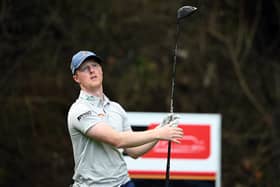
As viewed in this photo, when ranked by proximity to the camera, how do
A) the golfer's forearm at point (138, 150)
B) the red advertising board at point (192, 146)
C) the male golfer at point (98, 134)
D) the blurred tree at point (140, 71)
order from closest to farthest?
the male golfer at point (98, 134) < the golfer's forearm at point (138, 150) < the red advertising board at point (192, 146) < the blurred tree at point (140, 71)

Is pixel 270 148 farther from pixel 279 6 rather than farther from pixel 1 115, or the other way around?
pixel 1 115

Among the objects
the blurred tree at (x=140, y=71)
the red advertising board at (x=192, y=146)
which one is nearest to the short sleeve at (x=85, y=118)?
the red advertising board at (x=192, y=146)

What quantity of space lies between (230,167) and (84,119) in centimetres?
622

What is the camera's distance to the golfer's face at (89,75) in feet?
14.7

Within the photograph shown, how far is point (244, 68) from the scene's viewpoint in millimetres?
10727

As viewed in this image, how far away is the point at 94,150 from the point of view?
14.5 feet

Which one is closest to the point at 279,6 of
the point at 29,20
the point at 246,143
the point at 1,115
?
the point at 246,143

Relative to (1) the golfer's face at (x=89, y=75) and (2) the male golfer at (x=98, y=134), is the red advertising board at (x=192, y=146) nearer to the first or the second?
(2) the male golfer at (x=98, y=134)

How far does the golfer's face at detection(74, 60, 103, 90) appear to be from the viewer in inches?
176

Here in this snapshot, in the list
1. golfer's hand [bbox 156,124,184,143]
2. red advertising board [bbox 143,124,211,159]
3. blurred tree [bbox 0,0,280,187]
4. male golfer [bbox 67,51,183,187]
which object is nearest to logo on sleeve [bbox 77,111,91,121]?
male golfer [bbox 67,51,183,187]

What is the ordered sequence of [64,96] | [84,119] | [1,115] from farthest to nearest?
1. [64,96]
2. [1,115]
3. [84,119]

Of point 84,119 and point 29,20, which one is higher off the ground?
point 29,20

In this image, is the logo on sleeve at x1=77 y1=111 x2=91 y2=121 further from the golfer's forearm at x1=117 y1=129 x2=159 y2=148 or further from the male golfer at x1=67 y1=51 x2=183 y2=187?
the golfer's forearm at x1=117 y1=129 x2=159 y2=148

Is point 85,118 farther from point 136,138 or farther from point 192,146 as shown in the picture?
point 192,146
